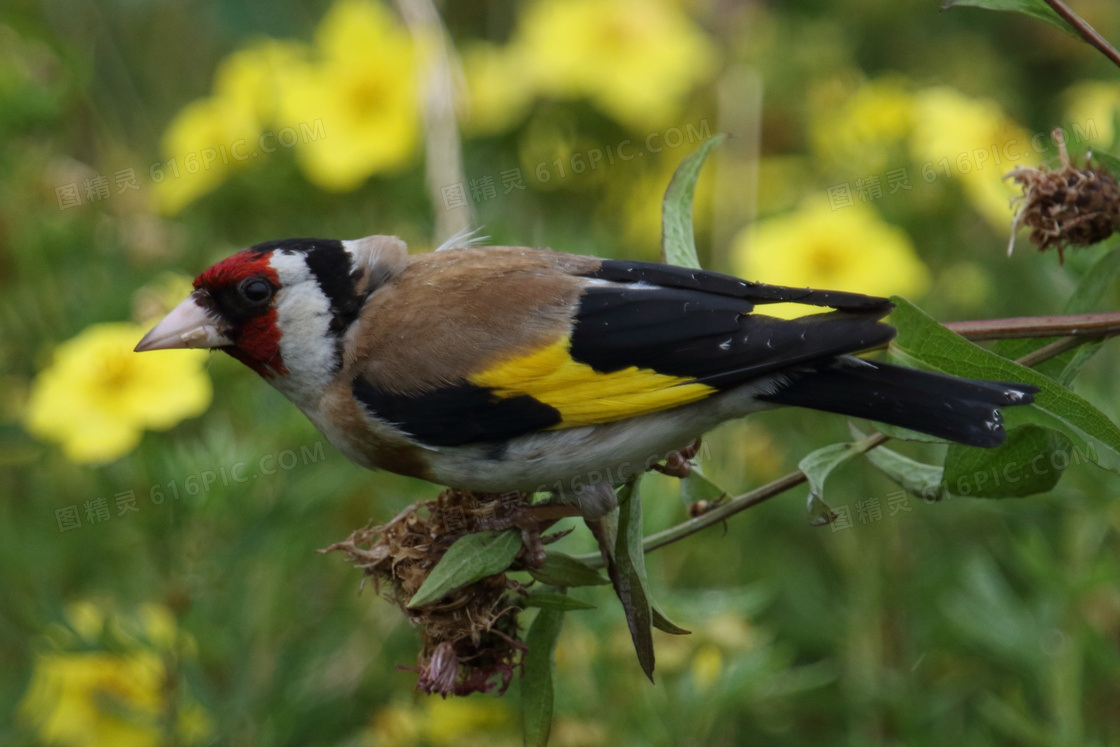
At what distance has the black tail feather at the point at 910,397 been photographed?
1.78 meters

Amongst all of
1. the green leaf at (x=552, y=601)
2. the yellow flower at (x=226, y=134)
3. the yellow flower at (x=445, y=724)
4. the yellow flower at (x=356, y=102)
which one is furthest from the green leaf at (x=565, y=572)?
the yellow flower at (x=226, y=134)

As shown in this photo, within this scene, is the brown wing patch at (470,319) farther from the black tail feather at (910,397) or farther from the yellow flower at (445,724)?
the yellow flower at (445,724)

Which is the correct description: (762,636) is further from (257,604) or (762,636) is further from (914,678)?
(257,604)

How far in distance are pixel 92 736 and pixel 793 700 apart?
1.86m

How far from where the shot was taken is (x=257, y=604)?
2984 millimetres

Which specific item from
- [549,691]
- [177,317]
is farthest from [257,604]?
[549,691]

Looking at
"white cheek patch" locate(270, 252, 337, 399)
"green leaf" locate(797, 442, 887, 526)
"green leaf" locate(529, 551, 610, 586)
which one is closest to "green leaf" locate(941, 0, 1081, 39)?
"green leaf" locate(797, 442, 887, 526)

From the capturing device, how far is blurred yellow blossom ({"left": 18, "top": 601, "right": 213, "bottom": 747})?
2764 millimetres

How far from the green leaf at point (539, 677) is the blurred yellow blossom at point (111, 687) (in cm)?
117

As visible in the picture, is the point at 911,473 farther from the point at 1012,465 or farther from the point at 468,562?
the point at 468,562

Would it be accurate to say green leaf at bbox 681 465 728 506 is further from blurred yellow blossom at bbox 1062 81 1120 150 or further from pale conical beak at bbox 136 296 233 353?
blurred yellow blossom at bbox 1062 81 1120 150

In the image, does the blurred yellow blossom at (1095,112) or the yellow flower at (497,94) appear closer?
the blurred yellow blossom at (1095,112)

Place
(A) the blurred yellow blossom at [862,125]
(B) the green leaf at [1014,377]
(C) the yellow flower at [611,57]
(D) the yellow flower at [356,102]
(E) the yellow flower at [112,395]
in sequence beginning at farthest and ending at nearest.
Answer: (C) the yellow flower at [611,57], (D) the yellow flower at [356,102], (A) the blurred yellow blossom at [862,125], (E) the yellow flower at [112,395], (B) the green leaf at [1014,377]

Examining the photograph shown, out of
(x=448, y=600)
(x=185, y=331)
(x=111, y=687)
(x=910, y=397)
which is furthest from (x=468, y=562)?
(x=111, y=687)
